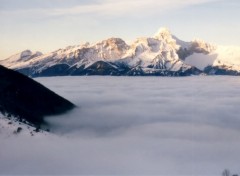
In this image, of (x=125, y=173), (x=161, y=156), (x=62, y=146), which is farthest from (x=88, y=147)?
(x=125, y=173)

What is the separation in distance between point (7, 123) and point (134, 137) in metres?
76.5

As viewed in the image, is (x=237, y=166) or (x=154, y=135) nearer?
(x=237, y=166)

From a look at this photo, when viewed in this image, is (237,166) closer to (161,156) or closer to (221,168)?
(221,168)

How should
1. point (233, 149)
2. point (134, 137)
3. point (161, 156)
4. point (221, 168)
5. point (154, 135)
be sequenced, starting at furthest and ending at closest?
1. point (154, 135)
2. point (134, 137)
3. point (233, 149)
4. point (161, 156)
5. point (221, 168)

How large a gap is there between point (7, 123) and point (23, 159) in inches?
698

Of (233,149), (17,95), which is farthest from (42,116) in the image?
(233,149)

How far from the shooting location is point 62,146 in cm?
12219

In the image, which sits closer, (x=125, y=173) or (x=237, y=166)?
(x=125, y=173)

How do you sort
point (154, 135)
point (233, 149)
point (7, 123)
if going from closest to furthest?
point (7, 123) < point (233, 149) < point (154, 135)

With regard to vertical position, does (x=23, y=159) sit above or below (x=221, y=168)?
above

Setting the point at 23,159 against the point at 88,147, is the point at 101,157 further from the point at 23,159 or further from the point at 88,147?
the point at 23,159

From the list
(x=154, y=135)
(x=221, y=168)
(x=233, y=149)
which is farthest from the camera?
(x=154, y=135)

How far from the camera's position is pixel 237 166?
134 m

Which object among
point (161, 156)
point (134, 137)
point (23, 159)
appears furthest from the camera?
point (134, 137)
